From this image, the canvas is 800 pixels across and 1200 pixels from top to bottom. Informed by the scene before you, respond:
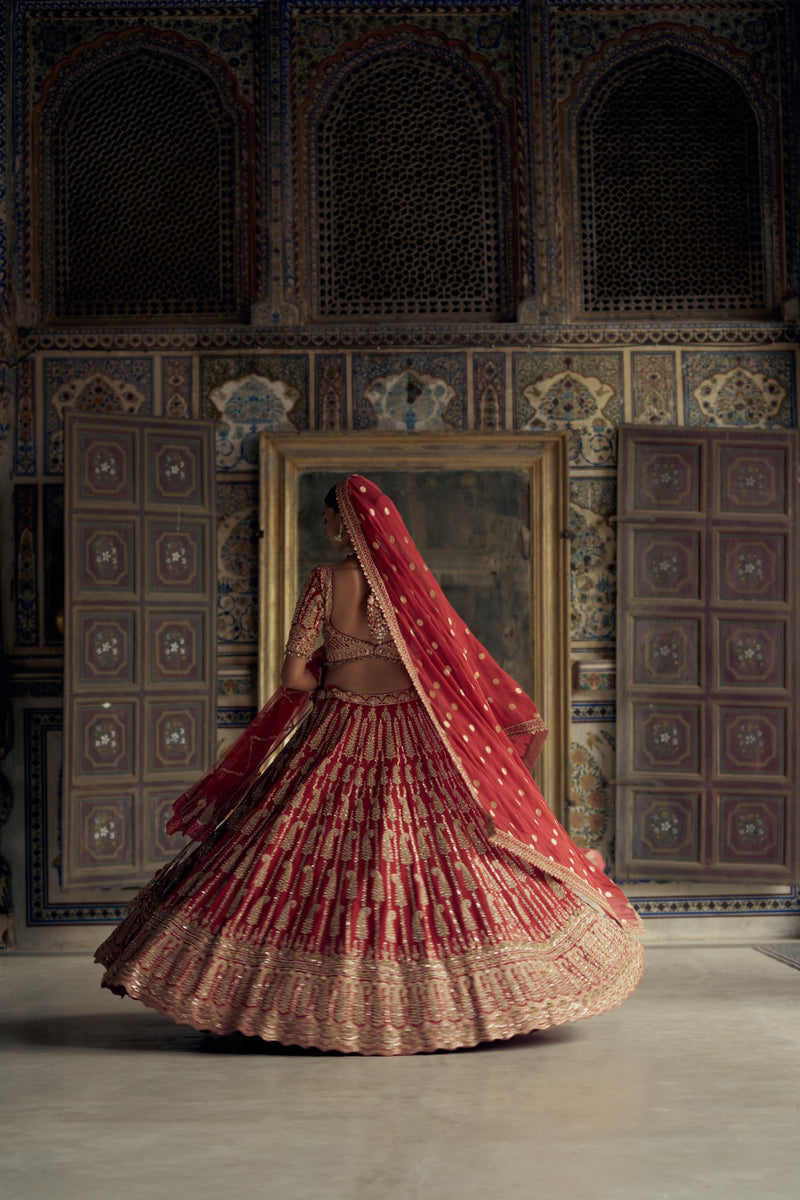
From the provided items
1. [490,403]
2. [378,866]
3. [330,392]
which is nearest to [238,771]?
[378,866]

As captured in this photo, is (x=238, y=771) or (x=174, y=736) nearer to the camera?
(x=238, y=771)

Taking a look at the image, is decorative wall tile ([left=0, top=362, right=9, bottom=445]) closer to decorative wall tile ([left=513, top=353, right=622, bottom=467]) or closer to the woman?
decorative wall tile ([left=513, top=353, right=622, bottom=467])

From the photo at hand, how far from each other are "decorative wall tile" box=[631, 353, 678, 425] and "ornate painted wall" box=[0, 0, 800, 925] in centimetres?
1

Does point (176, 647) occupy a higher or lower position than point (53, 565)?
lower

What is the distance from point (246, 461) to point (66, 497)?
812 mm

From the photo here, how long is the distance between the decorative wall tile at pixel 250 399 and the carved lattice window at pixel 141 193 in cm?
32

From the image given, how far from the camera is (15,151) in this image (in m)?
6.04

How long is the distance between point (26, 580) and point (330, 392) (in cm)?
155

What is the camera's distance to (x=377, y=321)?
6.04 m

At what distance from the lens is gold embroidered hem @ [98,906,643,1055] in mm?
3387

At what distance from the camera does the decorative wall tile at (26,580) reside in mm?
5863

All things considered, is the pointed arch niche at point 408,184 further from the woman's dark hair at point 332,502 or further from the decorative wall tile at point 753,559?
the woman's dark hair at point 332,502

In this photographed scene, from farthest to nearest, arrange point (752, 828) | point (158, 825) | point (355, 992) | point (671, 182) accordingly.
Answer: point (671, 182) → point (752, 828) → point (158, 825) → point (355, 992)

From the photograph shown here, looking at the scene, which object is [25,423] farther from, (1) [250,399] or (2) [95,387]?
(1) [250,399]
